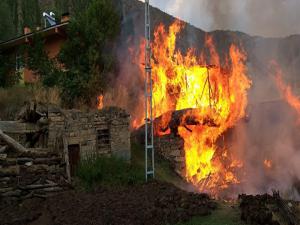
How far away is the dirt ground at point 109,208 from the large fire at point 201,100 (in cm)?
529

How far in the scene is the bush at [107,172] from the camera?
1394 cm

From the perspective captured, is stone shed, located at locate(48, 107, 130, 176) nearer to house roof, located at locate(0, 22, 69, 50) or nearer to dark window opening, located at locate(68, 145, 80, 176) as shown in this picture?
dark window opening, located at locate(68, 145, 80, 176)

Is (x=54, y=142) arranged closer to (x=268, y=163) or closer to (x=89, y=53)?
(x=89, y=53)

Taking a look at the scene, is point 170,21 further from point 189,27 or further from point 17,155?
point 17,155

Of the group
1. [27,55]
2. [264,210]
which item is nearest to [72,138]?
[264,210]

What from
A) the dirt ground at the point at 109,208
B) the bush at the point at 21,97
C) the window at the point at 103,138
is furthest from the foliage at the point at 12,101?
the dirt ground at the point at 109,208

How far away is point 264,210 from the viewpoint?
9969 millimetres

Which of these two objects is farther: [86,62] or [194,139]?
[86,62]

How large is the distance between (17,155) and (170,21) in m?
15.7

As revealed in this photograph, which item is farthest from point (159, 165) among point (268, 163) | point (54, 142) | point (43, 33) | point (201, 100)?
point (43, 33)

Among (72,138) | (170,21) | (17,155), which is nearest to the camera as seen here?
(17,155)

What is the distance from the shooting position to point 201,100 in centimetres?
2136

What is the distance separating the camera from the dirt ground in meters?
9.93

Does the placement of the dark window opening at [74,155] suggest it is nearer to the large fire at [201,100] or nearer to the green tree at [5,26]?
the large fire at [201,100]
